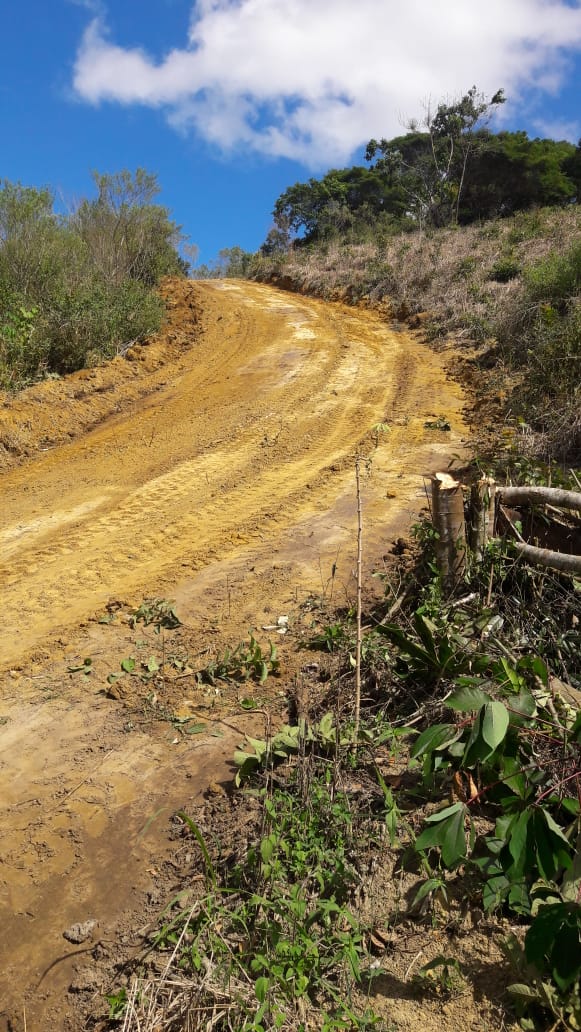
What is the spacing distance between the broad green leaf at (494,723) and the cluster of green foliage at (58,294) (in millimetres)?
9218

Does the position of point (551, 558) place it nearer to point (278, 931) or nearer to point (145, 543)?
point (278, 931)

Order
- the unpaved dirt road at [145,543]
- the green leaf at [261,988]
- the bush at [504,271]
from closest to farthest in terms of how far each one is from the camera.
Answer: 1. the green leaf at [261,988]
2. the unpaved dirt road at [145,543]
3. the bush at [504,271]

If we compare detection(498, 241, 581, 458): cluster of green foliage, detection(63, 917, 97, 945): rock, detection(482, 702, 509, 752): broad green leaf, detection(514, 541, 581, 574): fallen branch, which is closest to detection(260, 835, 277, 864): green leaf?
detection(63, 917, 97, 945): rock

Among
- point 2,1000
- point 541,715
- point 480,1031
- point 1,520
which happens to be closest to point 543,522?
point 541,715

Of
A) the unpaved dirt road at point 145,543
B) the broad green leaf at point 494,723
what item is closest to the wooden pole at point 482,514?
the unpaved dirt road at point 145,543

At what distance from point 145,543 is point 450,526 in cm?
276

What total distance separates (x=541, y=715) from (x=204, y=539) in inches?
137

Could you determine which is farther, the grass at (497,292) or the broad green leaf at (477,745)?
the grass at (497,292)

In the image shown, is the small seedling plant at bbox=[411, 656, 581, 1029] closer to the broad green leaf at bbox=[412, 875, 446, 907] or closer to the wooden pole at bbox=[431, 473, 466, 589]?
the broad green leaf at bbox=[412, 875, 446, 907]

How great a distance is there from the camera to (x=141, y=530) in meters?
5.70

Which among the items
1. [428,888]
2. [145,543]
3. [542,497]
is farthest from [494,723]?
[145,543]

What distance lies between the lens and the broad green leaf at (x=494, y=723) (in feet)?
5.20

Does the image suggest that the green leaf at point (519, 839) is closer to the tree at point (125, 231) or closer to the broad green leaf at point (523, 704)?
the broad green leaf at point (523, 704)

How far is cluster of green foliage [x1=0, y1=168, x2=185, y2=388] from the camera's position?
10.0m
